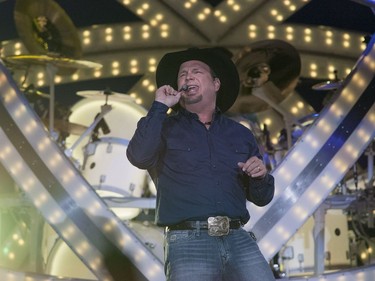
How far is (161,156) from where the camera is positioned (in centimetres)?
295

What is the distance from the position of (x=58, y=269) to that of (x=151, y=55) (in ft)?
17.2

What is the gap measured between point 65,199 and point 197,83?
171cm

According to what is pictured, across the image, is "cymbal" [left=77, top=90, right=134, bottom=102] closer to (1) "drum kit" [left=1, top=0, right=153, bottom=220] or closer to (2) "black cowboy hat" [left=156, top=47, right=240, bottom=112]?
(1) "drum kit" [left=1, top=0, right=153, bottom=220]

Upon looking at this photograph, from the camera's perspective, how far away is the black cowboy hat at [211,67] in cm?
323

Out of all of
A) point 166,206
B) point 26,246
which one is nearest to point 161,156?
point 166,206

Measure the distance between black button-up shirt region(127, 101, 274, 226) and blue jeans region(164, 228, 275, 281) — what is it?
3.6 inches

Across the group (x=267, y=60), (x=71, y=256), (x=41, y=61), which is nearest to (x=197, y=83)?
(x=71, y=256)

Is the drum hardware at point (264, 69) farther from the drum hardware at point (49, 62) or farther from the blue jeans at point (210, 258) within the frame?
the blue jeans at point (210, 258)

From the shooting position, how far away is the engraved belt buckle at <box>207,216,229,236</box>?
2762 millimetres

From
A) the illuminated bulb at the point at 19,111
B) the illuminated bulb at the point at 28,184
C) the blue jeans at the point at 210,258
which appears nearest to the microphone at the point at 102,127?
the illuminated bulb at the point at 19,111

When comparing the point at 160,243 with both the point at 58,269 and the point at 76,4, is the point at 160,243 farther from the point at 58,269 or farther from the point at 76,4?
the point at 76,4

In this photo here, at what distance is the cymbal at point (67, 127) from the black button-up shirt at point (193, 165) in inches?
176

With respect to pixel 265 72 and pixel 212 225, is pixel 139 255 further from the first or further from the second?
pixel 265 72

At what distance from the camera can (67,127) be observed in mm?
7410
